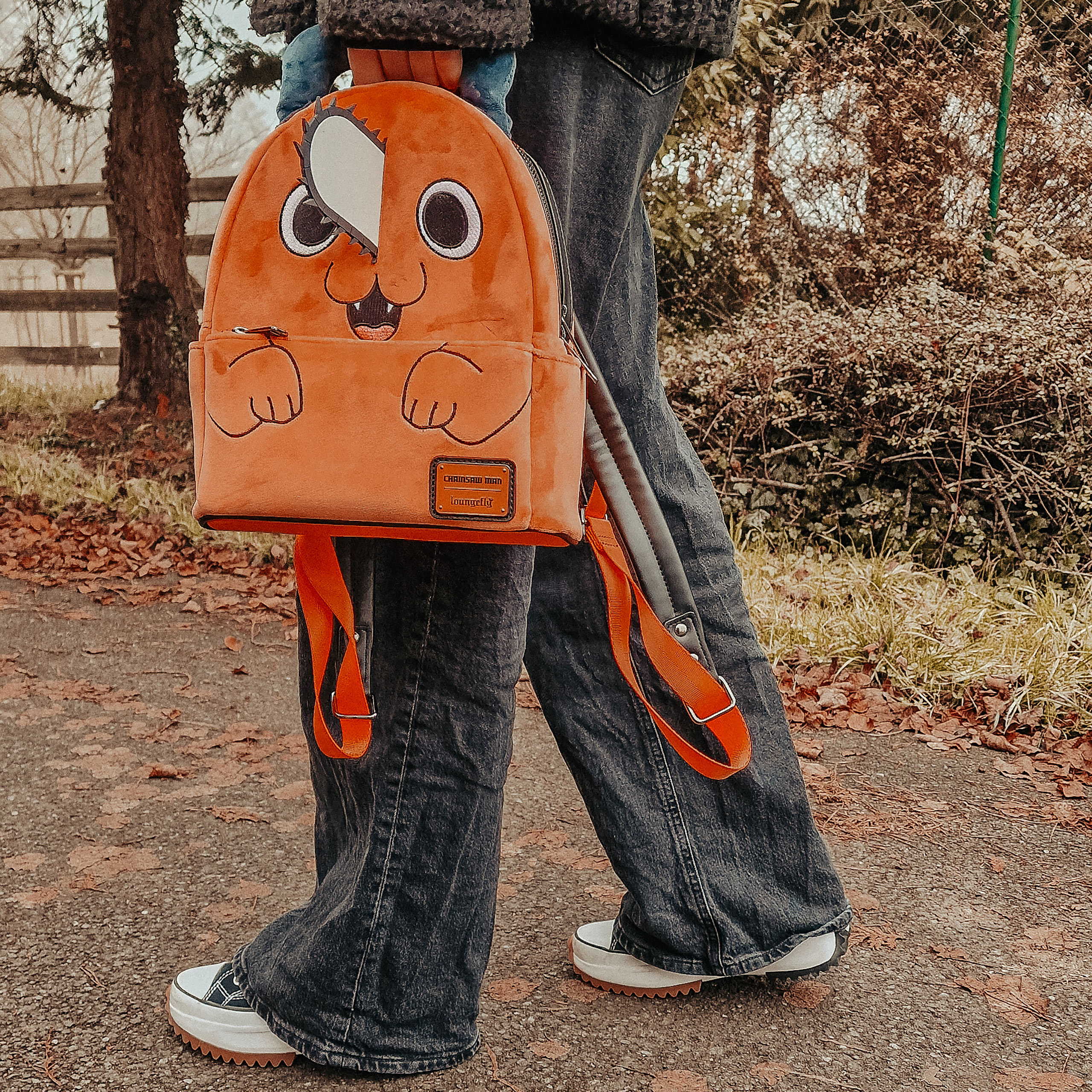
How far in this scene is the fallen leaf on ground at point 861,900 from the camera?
200cm

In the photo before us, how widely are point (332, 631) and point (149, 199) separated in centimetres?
703

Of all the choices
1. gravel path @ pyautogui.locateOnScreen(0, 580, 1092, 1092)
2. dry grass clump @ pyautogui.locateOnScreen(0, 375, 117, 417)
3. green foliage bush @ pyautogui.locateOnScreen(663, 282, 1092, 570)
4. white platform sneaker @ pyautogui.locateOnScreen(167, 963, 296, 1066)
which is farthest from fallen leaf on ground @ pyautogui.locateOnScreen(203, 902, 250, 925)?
dry grass clump @ pyautogui.locateOnScreen(0, 375, 117, 417)

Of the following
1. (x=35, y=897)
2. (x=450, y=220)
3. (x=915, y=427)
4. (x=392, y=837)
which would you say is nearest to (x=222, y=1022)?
(x=392, y=837)

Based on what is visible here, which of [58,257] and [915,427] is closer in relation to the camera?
[915,427]

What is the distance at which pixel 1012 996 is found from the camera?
5.60 ft

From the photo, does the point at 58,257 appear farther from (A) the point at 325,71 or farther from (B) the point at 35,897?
(A) the point at 325,71

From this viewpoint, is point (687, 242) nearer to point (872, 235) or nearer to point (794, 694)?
point (872, 235)

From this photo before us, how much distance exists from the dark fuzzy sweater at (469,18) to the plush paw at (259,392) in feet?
1.06

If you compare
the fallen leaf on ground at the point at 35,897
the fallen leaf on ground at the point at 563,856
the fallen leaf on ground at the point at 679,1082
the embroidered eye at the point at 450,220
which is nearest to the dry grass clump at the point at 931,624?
the fallen leaf on ground at the point at 563,856

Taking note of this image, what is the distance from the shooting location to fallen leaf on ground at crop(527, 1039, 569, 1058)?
150 cm

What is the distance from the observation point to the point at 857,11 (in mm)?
8852

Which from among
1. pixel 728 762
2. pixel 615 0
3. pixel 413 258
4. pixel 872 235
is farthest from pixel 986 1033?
pixel 872 235

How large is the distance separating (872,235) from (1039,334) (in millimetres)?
2315

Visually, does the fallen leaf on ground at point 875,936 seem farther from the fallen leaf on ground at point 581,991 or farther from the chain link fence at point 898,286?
the chain link fence at point 898,286
